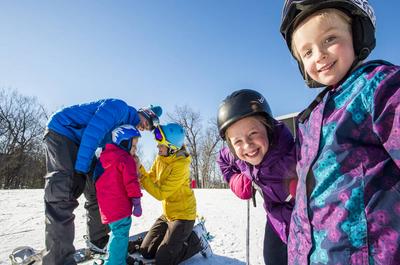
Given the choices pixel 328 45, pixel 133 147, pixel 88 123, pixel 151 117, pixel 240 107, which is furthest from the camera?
pixel 151 117

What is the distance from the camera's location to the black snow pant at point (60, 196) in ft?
8.74


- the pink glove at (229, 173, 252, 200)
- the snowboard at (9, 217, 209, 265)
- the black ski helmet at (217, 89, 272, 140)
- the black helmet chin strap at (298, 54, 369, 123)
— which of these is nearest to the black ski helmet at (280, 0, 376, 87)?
the black helmet chin strap at (298, 54, 369, 123)

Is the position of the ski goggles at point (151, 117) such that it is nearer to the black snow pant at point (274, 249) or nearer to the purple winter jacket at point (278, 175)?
Result: the purple winter jacket at point (278, 175)

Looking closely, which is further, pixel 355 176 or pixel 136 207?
pixel 136 207

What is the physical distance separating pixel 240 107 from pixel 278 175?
1.84 ft

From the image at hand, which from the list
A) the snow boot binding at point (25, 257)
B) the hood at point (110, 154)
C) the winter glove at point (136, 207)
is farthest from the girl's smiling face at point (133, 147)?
the snow boot binding at point (25, 257)

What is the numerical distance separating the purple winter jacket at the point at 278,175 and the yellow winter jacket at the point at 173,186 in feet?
Result: 4.83

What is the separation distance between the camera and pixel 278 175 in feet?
6.18

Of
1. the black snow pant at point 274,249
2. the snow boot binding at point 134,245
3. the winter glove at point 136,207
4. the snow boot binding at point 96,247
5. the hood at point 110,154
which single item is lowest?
the snow boot binding at point 134,245

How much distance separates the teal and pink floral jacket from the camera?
3.17 feet

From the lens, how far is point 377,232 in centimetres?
97

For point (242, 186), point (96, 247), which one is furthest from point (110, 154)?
point (242, 186)

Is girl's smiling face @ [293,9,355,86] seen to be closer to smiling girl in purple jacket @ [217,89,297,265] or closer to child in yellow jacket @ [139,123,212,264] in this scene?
smiling girl in purple jacket @ [217,89,297,265]

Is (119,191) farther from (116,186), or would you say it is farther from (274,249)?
(274,249)
